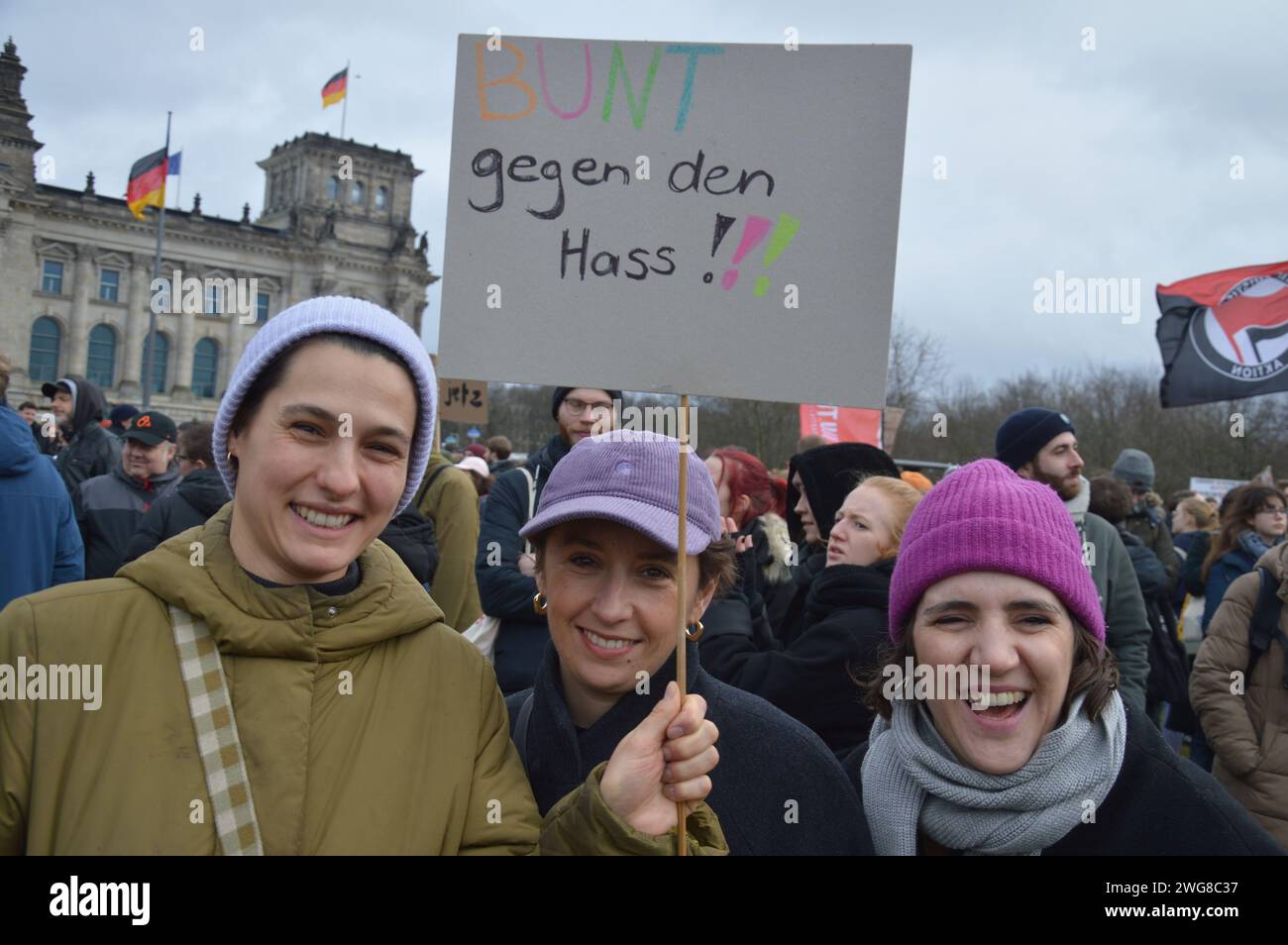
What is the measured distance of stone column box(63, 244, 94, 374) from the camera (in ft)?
221

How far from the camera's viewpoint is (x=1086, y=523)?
4.97m

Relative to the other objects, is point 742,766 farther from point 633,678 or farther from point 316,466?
point 316,466

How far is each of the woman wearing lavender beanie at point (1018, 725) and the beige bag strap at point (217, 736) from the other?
1215mm

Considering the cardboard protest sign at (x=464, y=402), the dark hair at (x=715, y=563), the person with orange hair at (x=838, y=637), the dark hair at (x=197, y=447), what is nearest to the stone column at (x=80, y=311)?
the cardboard protest sign at (x=464, y=402)

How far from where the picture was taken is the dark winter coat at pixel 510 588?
169 inches

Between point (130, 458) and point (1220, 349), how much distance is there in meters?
7.81

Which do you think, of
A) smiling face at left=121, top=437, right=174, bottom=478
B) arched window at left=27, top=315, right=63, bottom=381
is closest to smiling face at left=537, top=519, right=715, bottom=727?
smiling face at left=121, top=437, right=174, bottom=478

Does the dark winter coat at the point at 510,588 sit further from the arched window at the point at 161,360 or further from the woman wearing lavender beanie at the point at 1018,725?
the arched window at the point at 161,360

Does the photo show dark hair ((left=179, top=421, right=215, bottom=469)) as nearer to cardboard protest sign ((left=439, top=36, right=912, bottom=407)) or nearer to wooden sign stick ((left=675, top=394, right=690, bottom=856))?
cardboard protest sign ((left=439, top=36, right=912, bottom=407))

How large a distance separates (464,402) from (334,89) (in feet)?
171

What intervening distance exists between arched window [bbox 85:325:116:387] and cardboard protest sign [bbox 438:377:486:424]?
6853cm
